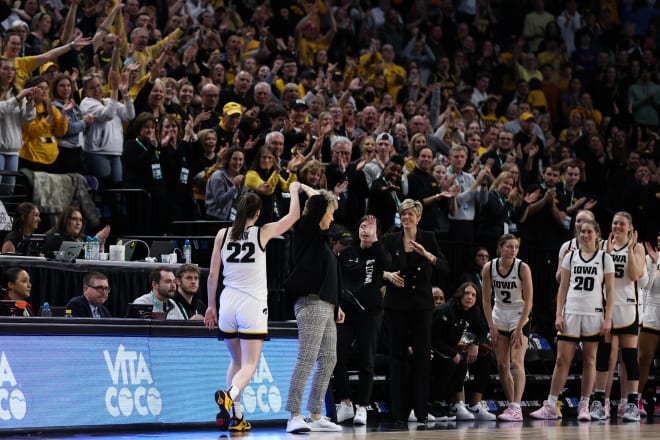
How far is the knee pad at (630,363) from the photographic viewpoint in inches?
526

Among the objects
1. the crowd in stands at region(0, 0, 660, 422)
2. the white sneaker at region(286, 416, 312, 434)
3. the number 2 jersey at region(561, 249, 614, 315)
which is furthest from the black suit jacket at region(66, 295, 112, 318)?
the number 2 jersey at region(561, 249, 614, 315)

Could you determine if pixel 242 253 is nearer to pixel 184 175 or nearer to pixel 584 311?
pixel 584 311

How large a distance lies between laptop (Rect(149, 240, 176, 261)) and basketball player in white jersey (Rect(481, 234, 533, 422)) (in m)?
3.52

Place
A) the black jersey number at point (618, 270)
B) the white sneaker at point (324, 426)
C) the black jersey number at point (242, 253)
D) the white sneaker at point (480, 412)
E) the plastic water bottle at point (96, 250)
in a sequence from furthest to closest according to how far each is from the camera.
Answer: the black jersey number at point (618, 270)
the white sneaker at point (480, 412)
the plastic water bottle at point (96, 250)
the white sneaker at point (324, 426)
the black jersey number at point (242, 253)

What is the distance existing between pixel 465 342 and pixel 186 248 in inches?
130

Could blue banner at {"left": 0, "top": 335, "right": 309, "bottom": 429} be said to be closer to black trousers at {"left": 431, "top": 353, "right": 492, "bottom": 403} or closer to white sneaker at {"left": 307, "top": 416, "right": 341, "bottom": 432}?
white sneaker at {"left": 307, "top": 416, "right": 341, "bottom": 432}

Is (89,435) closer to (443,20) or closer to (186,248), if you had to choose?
(186,248)

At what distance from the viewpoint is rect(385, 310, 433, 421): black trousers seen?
12.1 metres

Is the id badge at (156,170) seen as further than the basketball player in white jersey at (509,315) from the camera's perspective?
Yes

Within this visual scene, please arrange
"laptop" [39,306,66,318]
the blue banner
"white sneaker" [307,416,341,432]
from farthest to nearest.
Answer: "white sneaker" [307,416,341,432] → "laptop" [39,306,66,318] → the blue banner

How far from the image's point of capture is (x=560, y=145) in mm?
20469

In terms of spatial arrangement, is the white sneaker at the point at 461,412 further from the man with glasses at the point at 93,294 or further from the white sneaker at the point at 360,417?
the man with glasses at the point at 93,294

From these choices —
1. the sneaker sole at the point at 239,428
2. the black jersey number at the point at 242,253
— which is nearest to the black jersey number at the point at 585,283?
the black jersey number at the point at 242,253

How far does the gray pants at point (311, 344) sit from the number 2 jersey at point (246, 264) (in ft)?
1.51
